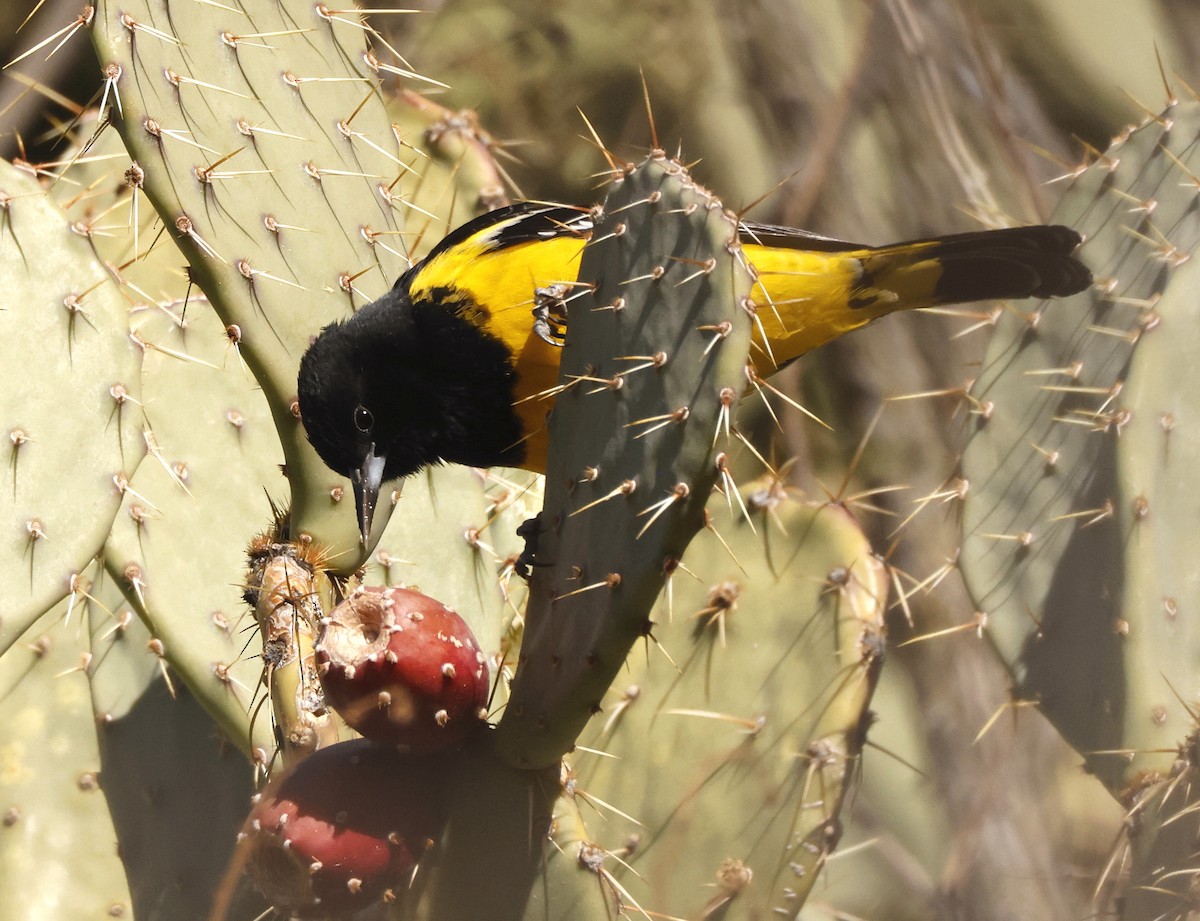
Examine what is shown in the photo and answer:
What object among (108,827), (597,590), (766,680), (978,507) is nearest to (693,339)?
(597,590)

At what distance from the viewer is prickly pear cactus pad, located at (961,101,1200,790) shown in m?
1.62

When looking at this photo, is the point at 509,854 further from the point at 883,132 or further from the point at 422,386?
the point at 883,132

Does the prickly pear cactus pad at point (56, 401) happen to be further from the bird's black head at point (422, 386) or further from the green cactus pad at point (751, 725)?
the green cactus pad at point (751, 725)

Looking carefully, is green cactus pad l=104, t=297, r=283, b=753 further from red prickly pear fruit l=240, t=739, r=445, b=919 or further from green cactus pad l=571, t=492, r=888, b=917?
green cactus pad l=571, t=492, r=888, b=917

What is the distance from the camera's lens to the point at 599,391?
1.18 meters

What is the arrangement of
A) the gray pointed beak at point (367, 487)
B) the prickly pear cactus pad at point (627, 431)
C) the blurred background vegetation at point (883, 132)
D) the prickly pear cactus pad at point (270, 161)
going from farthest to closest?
the blurred background vegetation at point (883, 132) < the gray pointed beak at point (367, 487) < the prickly pear cactus pad at point (270, 161) < the prickly pear cactus pad at point (627, 431)

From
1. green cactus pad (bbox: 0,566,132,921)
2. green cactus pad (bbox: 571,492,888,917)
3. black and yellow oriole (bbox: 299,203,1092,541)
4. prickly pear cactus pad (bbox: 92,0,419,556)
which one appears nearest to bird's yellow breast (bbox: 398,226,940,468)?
black and yellow oriole (bbox: 299,203,1092,541)

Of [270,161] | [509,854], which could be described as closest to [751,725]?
[509,854]

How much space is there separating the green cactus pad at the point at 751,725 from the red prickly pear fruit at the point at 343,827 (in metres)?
0.34

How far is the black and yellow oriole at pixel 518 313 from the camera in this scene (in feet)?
5.73

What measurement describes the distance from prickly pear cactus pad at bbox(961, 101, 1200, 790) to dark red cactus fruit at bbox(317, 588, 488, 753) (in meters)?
0.81

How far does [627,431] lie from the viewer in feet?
3.82

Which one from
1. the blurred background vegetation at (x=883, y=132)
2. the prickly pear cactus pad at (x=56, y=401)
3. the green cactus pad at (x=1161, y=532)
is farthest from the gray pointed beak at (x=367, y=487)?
the blurred background vegetation at (x=883, y=132)

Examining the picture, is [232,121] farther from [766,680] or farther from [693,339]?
[766,680]
